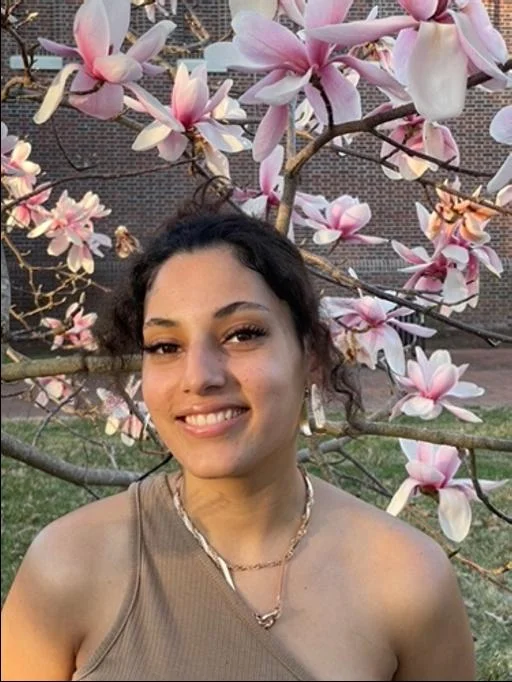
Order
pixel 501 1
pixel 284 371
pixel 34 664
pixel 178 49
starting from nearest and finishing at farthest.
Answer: pixel 34 664 < pixel 284 371 < pixel 501 1 < pixel 178 49

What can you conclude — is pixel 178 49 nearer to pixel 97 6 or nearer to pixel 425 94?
pixel 97 6

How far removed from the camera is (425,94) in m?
0.54

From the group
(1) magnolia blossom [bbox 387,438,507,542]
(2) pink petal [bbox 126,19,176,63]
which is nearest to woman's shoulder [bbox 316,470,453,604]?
(1) magnolia blossom [bbox 387,438,507,542]

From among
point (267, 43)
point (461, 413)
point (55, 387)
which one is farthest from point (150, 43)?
point (55, 387)

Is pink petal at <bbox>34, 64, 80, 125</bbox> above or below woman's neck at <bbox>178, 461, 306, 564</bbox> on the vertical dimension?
above

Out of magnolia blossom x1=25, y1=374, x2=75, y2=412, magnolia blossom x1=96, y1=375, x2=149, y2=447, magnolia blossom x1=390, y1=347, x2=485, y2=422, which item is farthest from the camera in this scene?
magnolia blossom x1=25, y1=374, x2=75, y2=412

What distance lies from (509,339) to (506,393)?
83 mm

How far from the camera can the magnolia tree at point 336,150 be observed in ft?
1.90

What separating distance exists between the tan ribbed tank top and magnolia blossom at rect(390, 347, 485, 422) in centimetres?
38

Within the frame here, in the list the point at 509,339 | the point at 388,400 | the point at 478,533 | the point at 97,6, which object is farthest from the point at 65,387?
the point at 97,6

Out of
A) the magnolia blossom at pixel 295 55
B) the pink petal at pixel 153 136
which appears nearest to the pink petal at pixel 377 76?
the magnolia blossom at pixel 295 55

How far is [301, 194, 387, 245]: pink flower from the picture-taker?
115cm

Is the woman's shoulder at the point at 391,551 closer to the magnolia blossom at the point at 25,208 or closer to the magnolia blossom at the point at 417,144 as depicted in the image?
the magnolia blossom at the point at 417,144

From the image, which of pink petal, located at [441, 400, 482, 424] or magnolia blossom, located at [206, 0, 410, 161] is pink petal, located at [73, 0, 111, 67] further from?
pink petal, located at [441, 400, 482, 424]
